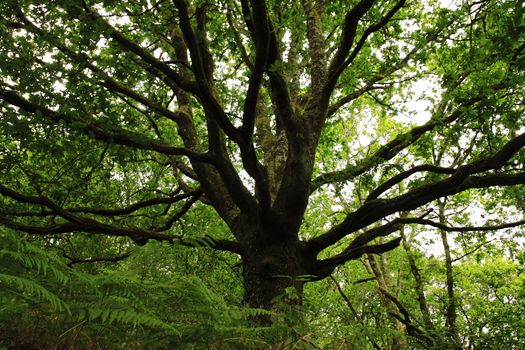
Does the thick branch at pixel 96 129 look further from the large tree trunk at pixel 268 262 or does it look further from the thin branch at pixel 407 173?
the thin branch at pixel 407 173

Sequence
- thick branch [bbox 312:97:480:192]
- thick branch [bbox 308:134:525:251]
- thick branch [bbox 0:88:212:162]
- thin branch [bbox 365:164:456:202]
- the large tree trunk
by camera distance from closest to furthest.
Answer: thick branch [bbox 0:88:212:162] → thick branch [bbox 308:134:525:251] → the large tree trunk → thin branch [bbox 365:164:456:202] → thick branch [bbox 312:97:480:192]

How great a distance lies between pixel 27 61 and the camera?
18.7 ft

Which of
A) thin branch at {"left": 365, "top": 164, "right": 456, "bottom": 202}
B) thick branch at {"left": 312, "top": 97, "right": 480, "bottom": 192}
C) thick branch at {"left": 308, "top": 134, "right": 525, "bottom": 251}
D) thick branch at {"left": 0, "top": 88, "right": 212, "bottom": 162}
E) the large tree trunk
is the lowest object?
the large tree trunk

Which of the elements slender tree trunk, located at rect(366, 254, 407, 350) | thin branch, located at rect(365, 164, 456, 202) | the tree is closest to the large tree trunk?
the tree

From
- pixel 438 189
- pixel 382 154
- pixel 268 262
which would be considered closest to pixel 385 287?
pixel 382 154

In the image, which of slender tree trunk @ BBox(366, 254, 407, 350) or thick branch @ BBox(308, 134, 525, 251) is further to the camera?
thick branch @ BBox(308, 134, 525, 251)

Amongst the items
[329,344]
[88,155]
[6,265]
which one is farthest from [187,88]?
[329,344]

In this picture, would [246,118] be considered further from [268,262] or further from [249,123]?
[268,262]

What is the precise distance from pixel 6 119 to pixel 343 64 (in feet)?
16.6

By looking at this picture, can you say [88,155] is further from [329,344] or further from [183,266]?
[329,344]

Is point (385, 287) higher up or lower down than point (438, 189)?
higher up

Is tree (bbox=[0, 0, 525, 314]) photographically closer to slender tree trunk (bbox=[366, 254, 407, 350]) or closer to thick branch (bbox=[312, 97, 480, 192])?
thick branch (bbox=[312, 97, 480, 192])

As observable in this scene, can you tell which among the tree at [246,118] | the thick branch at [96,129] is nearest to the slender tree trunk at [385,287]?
the tree at [246,118]

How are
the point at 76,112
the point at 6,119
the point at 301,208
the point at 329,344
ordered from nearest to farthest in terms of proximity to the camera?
the point at 329,344, the point at 76,112, the point at 6,119, the point at 301,208
